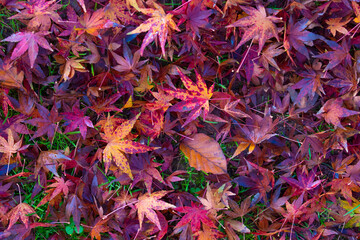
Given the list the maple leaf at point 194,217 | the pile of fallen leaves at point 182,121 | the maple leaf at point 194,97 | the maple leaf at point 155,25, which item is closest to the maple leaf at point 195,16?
the pile of fallen leaves at point 182,121

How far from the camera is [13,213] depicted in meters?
1.33

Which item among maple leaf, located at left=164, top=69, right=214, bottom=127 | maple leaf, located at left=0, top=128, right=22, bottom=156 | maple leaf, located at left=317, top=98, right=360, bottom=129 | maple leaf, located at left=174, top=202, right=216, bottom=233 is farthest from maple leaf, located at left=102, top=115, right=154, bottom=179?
maple leaf, located at left=317, top=98, right=360, bottom=129

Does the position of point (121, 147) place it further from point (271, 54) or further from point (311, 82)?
point (311, 82)

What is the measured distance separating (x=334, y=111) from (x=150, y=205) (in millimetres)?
1014

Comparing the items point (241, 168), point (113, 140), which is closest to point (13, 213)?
point (113, 140)

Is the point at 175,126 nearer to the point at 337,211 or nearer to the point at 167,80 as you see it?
the point at 167,80

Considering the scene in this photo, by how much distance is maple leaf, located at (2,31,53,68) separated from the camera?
1.24 metres

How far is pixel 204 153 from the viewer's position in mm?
1378

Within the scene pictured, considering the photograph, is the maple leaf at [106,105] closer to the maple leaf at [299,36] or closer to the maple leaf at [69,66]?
the maple leaf at [69,66]

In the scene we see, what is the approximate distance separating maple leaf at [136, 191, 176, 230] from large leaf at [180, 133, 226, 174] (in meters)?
0.21

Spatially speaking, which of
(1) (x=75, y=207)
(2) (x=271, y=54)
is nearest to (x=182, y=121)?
(2) (x=271, y=54)

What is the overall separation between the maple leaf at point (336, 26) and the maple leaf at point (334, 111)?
329 mm

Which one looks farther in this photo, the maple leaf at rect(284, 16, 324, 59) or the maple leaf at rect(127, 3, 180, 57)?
the maple leaf at rect(284, 16, 324, 59)

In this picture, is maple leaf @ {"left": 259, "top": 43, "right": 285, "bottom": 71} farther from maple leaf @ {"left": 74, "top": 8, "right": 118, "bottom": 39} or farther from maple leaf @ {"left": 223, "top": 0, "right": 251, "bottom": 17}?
maple leaf @ {"left": 74, "top": 8, "right": 118, "bottom": 39}
